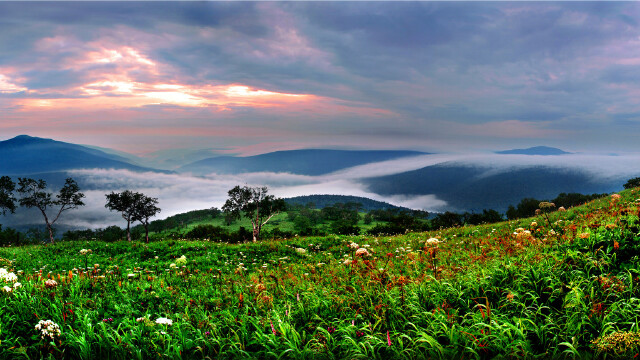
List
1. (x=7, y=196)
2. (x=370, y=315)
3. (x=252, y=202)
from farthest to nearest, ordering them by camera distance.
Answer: (x=252, y=202) → (x=7, y=196) → (x=370, y=315)

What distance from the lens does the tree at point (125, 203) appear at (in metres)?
60.7

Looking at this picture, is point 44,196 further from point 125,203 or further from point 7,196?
point 125,203

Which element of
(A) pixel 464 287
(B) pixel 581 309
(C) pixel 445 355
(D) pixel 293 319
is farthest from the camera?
(A) pixel 464 287

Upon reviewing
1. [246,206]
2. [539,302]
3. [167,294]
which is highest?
[539,302]

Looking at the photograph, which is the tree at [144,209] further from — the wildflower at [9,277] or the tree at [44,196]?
the wildflower at [9,277]

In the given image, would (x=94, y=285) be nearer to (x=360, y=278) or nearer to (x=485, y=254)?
(x=360, y=278)

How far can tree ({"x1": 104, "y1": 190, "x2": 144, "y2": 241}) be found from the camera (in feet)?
199

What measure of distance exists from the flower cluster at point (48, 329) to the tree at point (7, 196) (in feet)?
209

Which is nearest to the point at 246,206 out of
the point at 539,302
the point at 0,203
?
the point at 0,203

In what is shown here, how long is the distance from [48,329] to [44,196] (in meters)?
65.5

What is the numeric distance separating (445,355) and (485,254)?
5094 mm

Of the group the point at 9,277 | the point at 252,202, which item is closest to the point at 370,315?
the point at 9,277

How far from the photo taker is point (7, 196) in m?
49.2

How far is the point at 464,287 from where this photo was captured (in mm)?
5480
